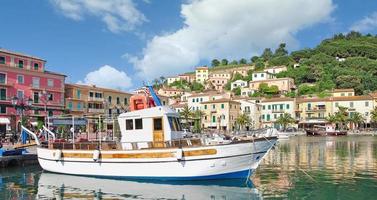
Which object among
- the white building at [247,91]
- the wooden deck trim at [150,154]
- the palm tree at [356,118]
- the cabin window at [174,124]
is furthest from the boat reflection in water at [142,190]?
the white building at [247,91]

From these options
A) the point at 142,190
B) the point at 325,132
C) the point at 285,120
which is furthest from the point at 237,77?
the point at 142,190

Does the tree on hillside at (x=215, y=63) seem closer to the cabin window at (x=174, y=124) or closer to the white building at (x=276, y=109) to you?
the white building at (x=276, y=109)

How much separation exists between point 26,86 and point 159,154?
1514 inches

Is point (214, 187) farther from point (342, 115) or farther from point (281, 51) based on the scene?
point (281, 51)

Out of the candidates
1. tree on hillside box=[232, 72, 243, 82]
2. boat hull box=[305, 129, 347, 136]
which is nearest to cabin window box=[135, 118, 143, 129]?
boat hull box=[305, 129, 347, 136]

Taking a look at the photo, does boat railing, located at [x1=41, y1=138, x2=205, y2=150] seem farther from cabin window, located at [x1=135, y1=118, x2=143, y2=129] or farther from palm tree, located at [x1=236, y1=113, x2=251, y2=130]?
palm tree, located at [x1=236, y1=113, x2=251, y2=130]

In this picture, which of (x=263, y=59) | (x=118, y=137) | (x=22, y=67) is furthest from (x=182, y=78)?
(x=118, y=137)

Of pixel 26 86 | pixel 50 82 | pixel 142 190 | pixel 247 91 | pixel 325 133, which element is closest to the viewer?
pixel 142 190

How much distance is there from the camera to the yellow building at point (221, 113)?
81000 millimetres

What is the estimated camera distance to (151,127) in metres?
20.5

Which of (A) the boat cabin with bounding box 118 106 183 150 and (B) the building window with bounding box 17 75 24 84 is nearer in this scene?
(A) the boat cabin with bounding box 118 106 183 150

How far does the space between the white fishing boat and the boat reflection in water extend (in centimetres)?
Result: 47

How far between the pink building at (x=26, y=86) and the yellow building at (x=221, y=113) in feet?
113

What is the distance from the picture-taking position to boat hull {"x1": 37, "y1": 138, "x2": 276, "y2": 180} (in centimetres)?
1842
